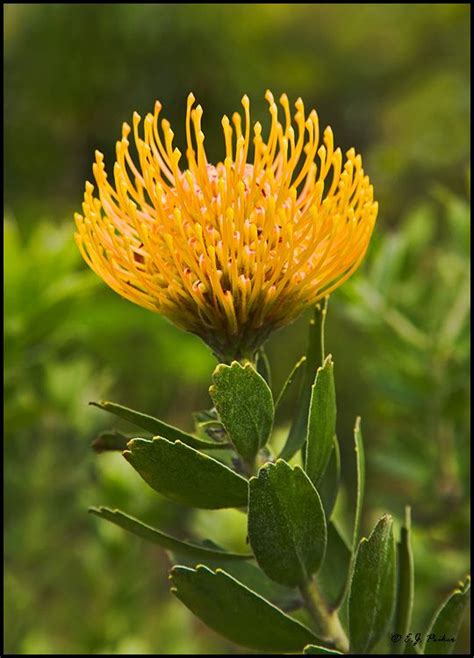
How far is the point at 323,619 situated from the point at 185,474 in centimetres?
13

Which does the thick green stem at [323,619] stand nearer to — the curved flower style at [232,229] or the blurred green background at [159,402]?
the curved flower style at [232,229]

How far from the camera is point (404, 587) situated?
49cm

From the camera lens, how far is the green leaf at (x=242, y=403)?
40cm

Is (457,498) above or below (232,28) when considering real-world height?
below

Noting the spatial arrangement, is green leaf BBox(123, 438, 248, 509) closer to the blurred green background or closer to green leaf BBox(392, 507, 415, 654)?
green leaf BBox(392, 507, 415, 654)

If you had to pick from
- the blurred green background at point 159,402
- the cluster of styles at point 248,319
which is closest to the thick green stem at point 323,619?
the cluster of styles at point 248,319

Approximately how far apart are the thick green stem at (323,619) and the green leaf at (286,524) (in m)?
0.02

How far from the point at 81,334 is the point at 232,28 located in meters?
2.27

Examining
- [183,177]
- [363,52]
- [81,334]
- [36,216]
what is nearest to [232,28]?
[363,52]

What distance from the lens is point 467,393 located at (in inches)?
31.9

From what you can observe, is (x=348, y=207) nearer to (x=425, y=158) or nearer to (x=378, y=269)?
(x=378, y=269)

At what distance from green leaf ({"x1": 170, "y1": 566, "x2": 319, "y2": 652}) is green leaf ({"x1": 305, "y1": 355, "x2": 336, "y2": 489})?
66 millimetres

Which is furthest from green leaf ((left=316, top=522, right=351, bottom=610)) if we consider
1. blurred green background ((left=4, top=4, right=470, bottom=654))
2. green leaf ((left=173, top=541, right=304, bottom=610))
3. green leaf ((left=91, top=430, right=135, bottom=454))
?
blurred green background ((left=4, top=4, right=470, bottom=654))

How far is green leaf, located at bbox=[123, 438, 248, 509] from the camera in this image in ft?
1.30
